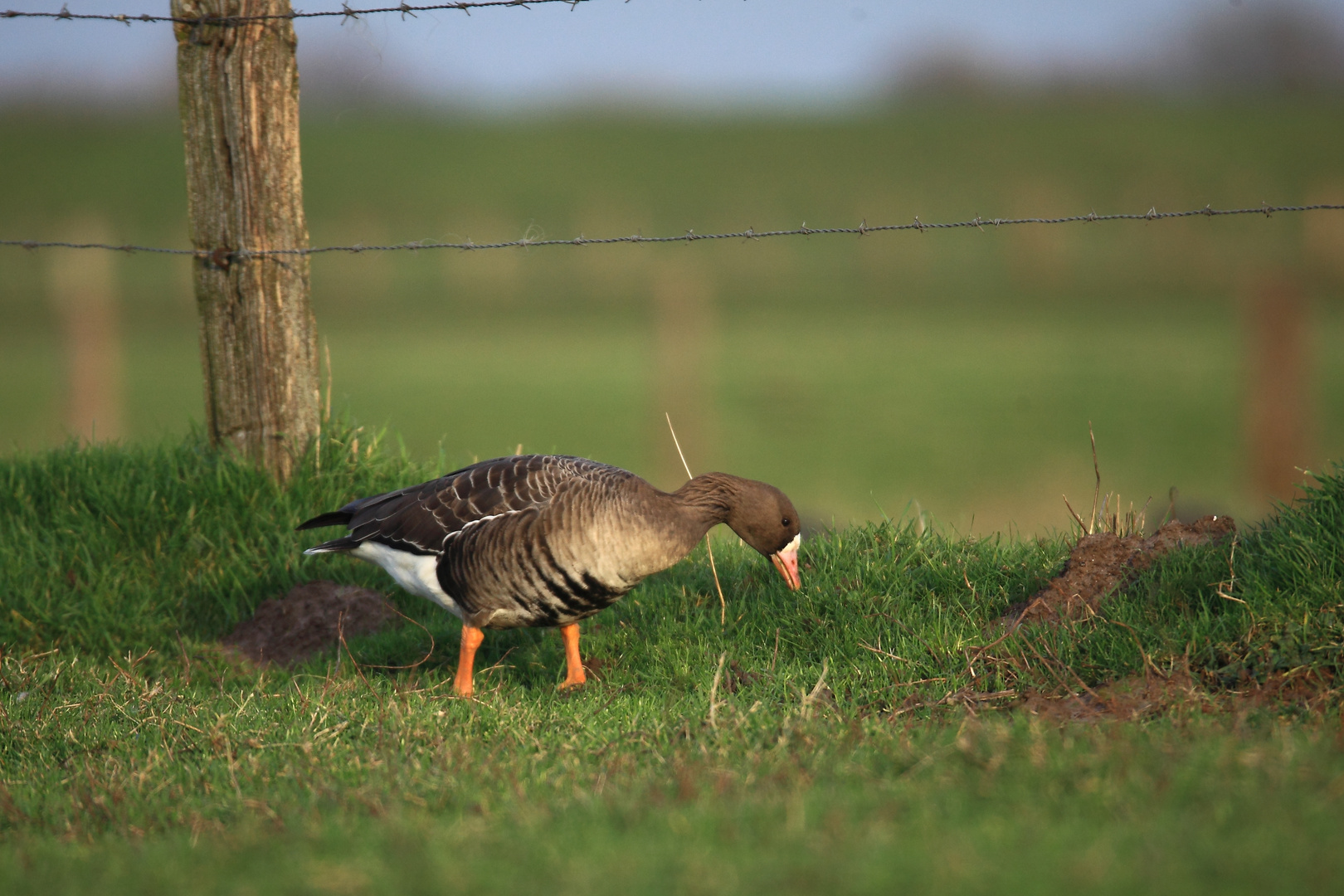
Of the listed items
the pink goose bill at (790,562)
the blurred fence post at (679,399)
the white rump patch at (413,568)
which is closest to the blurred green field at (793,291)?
the blurred fence post at (679,399)

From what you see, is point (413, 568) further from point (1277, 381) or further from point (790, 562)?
point (1277, 381)

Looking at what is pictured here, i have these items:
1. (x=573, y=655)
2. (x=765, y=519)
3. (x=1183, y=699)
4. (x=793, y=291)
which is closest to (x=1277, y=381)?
(x=765, y=519)

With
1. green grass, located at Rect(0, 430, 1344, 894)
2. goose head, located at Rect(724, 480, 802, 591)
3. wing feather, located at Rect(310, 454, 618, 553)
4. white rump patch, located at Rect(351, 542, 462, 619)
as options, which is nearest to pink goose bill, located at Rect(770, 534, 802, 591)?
goose head, located at Rect(724, 480, 802, 591)

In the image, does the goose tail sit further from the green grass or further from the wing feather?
the green grass

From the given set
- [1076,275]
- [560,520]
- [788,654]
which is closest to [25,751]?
[560,520]

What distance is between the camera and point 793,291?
5253 cm

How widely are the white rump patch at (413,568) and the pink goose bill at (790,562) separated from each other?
5.41ft

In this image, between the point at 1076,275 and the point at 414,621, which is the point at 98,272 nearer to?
the point at 1076,275

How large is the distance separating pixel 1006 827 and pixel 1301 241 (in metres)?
57.1

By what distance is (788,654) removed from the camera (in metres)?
5.61

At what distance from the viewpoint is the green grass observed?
300cm

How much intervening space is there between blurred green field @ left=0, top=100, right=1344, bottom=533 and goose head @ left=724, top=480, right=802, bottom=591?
502 inches

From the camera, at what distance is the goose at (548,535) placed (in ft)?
17.5

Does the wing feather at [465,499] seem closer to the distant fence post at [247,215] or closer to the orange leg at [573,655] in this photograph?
the orange leg at [573,655]
